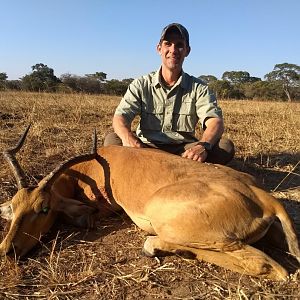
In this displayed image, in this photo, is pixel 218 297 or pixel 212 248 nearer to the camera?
pixel 218 297

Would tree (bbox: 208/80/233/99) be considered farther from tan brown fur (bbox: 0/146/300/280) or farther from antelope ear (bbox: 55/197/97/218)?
antelope ear (bbox: 55/197/97/218)

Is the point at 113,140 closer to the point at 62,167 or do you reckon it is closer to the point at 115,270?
the point at 62,167

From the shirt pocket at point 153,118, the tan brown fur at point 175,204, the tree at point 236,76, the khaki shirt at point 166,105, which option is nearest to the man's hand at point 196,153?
the tan brown fur at point 175,204

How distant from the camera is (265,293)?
279 cm

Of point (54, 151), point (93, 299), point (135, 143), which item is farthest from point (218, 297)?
point (54, 151)

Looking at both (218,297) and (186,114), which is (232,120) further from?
(218,297)

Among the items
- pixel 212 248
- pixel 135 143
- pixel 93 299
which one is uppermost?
pixel 135 143

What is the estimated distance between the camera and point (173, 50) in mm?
5117

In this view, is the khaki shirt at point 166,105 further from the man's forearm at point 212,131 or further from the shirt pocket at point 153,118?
the man's forearm at point 212,131

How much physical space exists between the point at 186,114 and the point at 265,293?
111 inches

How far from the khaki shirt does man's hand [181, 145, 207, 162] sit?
0.88 m

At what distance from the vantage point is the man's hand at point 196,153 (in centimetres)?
426

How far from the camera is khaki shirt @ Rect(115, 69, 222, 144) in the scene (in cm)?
519

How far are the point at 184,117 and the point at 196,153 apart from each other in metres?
1.05
